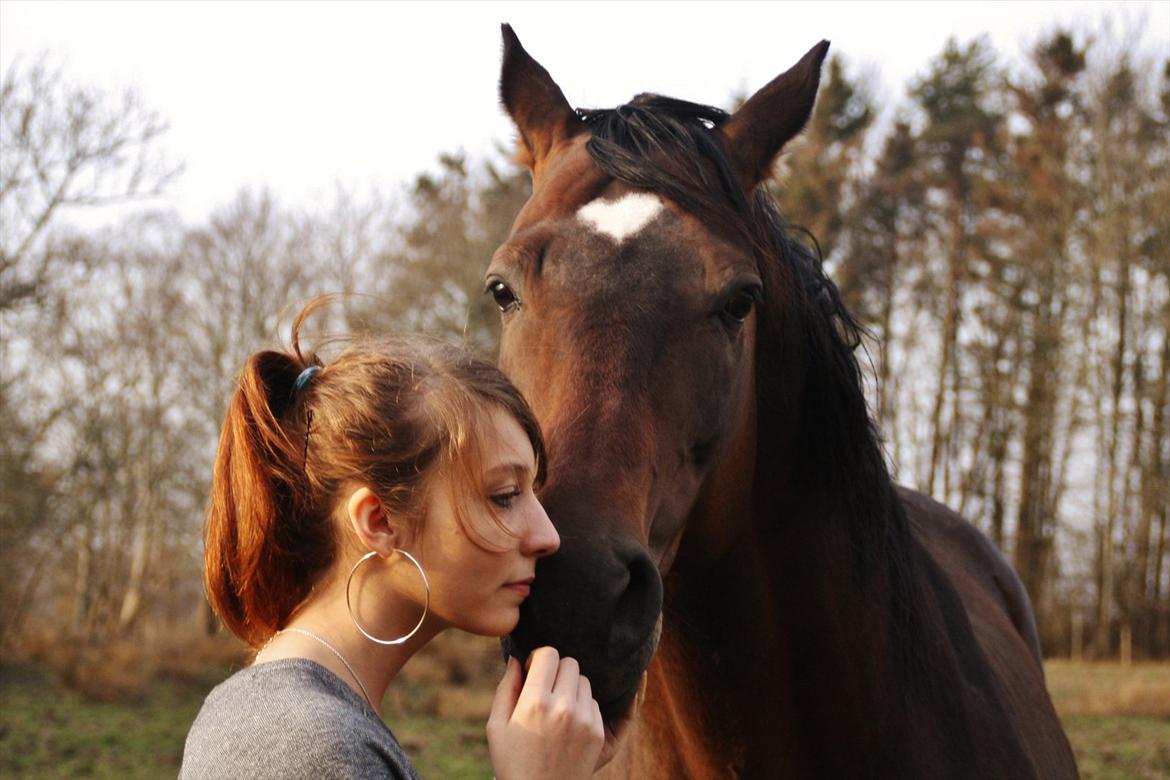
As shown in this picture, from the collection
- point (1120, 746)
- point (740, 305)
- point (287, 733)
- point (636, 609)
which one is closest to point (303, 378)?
point (287, 733)

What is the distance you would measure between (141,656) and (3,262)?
24.8ft

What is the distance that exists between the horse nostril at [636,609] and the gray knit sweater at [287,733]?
0.48m

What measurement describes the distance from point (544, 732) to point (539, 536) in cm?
32

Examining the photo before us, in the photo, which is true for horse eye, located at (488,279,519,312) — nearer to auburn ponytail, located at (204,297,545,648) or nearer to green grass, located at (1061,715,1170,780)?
auburn ponytail, located at (204,297,545,648)

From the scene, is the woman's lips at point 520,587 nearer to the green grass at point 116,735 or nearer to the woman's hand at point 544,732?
the woman's hand at point 544,732

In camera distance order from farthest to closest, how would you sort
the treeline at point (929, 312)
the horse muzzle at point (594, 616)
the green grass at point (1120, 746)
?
the treeline at point (929, 312) < the green grass at point (1120, 746) < the horse muzzle at point (594, 616)

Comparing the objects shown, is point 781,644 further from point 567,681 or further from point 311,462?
point 311,462

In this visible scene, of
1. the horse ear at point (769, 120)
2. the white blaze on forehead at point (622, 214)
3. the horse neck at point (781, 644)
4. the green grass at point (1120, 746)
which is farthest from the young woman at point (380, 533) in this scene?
the green grass at point (1120, 746)

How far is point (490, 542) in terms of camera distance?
1.52m

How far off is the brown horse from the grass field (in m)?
7.85

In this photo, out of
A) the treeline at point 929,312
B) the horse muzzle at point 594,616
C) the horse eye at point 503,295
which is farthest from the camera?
the treeline at point 929,312

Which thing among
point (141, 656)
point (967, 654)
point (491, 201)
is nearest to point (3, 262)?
point (141, 656)

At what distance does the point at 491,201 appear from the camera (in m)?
21.7

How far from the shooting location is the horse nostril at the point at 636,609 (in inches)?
68.2
